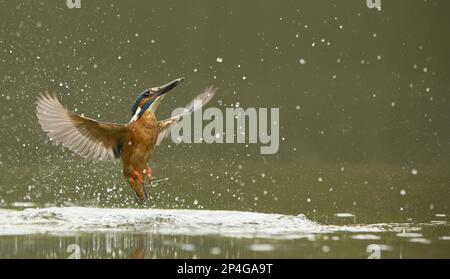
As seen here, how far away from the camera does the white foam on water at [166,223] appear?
608 centimetres

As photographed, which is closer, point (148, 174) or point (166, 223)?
point (148, 174)

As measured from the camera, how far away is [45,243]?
546 centimetres

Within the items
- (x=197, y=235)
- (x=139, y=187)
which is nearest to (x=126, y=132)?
(x=139, y=187)

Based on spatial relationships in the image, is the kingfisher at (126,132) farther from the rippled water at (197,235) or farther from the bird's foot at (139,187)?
the rippled water at (197,235)

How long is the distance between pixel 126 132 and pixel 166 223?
927 millimetres

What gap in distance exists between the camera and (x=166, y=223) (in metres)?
6.47

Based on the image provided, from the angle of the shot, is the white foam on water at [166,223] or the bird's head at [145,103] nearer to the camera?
the bird's head at [145,103]

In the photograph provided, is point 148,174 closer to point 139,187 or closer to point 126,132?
point 139,187

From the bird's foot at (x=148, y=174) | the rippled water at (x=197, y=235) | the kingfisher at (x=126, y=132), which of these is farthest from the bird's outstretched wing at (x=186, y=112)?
the rippled water at (x=197, y=235)

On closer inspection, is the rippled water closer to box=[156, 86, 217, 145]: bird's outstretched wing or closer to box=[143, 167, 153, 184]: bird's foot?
box=[143, 167, 153, 184]: bird's foot

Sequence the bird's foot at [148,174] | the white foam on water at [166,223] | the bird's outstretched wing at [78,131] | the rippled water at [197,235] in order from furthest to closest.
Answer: the white foam on water at [166,223] < the bird's foot at [148,174] < the bird's outstretched wing at [78,131] < the rippled water at [197,235]

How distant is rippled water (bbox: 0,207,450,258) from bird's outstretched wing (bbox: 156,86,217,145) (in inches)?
28.6

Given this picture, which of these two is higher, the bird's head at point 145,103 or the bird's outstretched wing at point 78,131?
the bird's head at point 145,103
